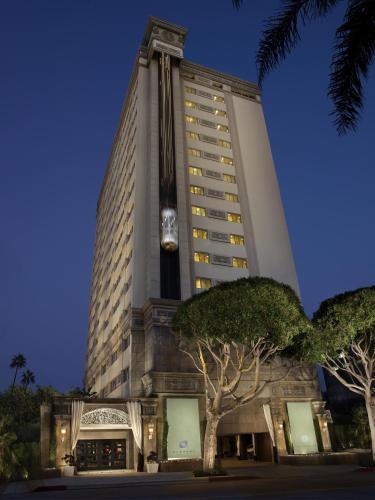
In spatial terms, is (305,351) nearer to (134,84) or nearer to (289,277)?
(289,277)

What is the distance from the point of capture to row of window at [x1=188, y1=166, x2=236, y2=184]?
5419 cm

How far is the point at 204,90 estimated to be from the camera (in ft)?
208

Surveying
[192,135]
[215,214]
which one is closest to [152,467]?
[215,214]

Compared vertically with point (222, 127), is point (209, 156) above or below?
below

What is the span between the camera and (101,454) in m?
35.2

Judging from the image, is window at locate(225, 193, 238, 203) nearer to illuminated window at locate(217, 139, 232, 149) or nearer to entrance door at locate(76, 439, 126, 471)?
illuminated window at locate(217, 139, 232, 149)

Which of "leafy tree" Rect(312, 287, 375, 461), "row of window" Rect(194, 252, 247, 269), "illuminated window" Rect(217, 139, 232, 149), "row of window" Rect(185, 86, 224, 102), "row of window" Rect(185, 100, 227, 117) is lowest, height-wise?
"leafy tree" Rect(312, 287, 375, 461)

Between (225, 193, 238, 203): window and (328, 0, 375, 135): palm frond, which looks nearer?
(328, 0, 375, 135): palm frond

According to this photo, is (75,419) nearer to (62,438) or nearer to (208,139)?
(62,438)

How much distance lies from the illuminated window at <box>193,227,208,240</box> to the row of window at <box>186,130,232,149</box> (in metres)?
14.3

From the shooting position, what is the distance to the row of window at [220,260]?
48562mm

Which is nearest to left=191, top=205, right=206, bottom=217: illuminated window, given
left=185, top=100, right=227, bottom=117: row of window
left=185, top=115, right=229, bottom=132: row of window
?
left=185, top=115, right=229, bottom=132: row of window

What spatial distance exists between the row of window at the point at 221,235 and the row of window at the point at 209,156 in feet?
36.9

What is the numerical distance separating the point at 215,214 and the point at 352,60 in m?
42.1
